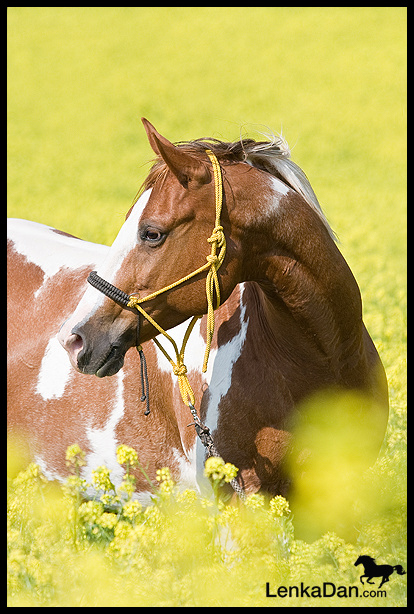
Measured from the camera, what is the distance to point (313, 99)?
18.4 metres

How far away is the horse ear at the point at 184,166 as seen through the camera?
2934mm

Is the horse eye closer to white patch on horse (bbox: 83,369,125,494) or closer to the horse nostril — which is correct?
the horse nostril

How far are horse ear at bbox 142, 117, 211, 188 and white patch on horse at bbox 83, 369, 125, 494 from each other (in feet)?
5.10

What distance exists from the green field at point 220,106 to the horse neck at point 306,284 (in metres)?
1.77

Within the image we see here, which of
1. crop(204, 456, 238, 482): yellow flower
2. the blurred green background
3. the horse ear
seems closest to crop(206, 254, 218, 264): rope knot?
the horse ear

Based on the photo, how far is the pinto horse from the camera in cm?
302

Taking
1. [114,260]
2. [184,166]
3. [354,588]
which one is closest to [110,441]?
[114,260]

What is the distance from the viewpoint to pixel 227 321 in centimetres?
357

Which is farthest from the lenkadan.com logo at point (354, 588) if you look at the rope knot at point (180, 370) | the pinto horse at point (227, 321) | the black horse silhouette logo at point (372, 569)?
the rope knot at point (180, 370)

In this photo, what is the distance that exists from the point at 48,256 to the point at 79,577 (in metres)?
2.38

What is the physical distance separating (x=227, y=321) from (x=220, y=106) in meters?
15.3

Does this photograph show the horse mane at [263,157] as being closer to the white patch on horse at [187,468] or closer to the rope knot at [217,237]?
the rope knot at [217,237]

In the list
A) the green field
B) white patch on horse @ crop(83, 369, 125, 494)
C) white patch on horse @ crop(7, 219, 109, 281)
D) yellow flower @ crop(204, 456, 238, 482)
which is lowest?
yellow flower @ crop(204, 456, 238, 482)

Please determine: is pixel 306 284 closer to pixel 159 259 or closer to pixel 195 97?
pixel 159 259
